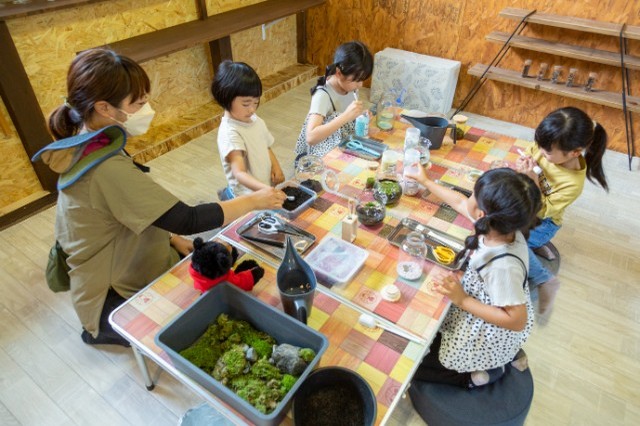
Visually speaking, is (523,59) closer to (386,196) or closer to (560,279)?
(560,279)

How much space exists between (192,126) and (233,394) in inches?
122

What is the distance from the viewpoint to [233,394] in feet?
3.18

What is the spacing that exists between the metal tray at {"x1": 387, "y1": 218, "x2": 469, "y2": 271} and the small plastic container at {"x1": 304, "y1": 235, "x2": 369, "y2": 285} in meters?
0.17

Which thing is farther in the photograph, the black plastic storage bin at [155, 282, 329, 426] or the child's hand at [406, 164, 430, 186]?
the child's hand at [406, 164, 430, 186]

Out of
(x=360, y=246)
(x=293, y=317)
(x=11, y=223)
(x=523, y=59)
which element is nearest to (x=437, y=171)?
(x=360, y=246)

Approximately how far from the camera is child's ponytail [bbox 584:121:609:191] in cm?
190

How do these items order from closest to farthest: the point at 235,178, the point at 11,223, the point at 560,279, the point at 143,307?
1. the point at 143,307
2. the point at 235,178
3. the point at 560,279
4. the point at 11,223

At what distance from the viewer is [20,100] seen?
8.34 feet

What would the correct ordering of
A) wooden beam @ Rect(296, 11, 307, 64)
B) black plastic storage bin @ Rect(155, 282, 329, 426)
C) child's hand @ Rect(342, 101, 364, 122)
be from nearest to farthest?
black plastic storage bin @ Rect(155, 282, 329, 426) < child's hand @ Rect(342, 101, 364, 122) < wooden beam @ Rect(296, 11, 307, 64)

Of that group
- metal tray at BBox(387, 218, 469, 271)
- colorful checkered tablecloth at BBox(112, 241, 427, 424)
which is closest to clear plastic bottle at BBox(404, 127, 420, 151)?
metal tray at BBox(387, 218, 469, 271)

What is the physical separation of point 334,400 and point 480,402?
0.77m

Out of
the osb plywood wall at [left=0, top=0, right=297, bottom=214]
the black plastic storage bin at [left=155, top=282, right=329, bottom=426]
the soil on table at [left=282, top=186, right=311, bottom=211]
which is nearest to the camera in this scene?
the black plastic storage bin at [left=155, top=282, right=329, bottom=426]

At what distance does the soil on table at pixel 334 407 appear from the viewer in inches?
39.8

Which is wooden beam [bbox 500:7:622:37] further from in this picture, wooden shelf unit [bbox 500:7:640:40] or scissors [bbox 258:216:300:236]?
scissors [bbox 258:216:300:236]
